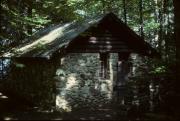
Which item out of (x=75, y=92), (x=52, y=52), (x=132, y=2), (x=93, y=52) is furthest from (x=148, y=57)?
(x=132, y=2)

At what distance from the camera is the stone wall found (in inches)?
866

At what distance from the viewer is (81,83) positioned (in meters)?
22.8

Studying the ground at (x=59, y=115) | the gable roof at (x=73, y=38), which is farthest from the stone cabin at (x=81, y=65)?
the ground at (x=59, y=115)

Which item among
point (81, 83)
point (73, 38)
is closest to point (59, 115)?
point (81, 83)

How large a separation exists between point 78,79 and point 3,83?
26.3 ft

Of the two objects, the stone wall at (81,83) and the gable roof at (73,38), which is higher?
the gable roof at (73,38)

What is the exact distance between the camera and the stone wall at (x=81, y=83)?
866 inches

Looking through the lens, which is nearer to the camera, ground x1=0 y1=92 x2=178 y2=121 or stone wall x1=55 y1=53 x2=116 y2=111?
ground x1=0 y1=92 x2=178 y2=121

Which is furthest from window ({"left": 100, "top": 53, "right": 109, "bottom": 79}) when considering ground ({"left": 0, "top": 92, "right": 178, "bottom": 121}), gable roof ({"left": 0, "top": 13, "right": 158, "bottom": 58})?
ground ({"left": 0, "top": 92, "right": 178, "bottom": 121})

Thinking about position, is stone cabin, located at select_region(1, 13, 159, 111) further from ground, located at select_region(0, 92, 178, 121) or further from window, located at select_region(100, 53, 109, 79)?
ground, located at select_region(0, 92, 178, 121)

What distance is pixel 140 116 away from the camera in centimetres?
1703

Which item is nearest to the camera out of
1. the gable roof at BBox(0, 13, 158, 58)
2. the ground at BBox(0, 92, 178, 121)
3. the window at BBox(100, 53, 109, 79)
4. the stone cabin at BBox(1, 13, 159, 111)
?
the ground at BBox(0, 92, 178, 121)

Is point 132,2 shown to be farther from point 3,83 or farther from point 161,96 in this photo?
point 161,96

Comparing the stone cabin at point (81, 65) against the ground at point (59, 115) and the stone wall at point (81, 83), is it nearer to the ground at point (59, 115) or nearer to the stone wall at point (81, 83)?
the stone wall at point (81, 83)
